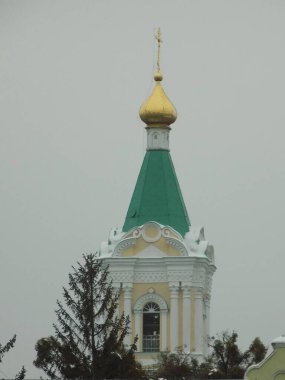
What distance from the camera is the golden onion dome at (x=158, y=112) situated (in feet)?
215

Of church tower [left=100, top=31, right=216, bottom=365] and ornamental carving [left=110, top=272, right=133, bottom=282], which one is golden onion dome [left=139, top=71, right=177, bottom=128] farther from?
ornamental carving [left=110, top=272, right=133, bottom=282]

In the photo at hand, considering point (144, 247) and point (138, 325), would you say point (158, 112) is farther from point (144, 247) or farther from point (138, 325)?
point (138, 325)

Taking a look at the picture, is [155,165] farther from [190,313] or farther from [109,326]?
[109,326]

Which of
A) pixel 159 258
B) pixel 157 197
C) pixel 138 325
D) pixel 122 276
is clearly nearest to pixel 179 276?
pixel 159 258

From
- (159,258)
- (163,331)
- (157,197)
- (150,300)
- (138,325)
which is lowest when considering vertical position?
(163,331)

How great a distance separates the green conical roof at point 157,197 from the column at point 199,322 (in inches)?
66.7

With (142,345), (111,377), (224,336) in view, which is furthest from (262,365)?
(142,345)

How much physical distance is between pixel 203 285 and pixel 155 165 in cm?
340

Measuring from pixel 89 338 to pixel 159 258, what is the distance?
566 inches

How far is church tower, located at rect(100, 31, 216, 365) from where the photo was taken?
64875mm

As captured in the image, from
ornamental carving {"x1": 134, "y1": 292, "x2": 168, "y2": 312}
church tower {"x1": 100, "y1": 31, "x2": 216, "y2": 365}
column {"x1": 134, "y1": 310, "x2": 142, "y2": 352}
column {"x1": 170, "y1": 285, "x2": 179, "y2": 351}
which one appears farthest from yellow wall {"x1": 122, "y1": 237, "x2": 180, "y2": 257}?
column {"x1": 134, "y1": 310, "x2": 142, "y2": 352}

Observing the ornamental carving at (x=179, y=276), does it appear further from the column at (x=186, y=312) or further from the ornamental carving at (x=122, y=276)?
the ornamental carving at (x=122, y=276)

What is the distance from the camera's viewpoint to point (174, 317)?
6481 centimetres

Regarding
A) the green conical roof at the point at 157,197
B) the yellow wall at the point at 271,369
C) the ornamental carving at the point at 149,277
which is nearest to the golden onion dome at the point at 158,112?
the green conical roof at the point at 157,197
